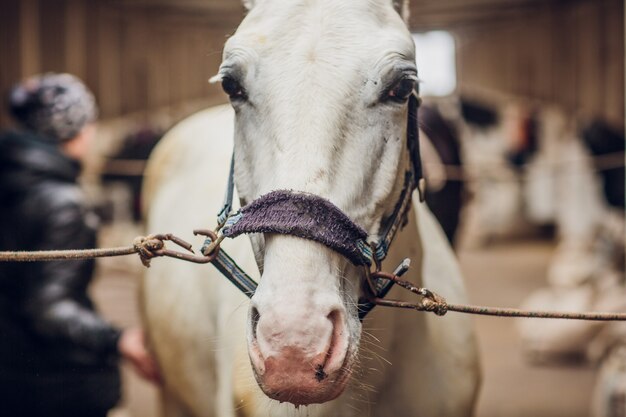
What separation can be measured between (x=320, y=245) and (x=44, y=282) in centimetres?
136

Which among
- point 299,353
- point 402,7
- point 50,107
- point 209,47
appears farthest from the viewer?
point 209,47

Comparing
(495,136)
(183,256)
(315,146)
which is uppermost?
(495,136)

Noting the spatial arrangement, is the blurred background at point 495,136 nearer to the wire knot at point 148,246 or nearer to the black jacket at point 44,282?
the black jacket at point 44,282

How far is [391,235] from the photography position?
1.42m

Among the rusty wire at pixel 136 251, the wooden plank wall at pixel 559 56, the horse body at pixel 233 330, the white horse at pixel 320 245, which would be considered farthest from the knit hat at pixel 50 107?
the wooden plank wall at pixel 559 56

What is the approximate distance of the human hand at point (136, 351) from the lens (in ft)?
7.95

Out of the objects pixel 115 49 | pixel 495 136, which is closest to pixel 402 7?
pixel 115 49

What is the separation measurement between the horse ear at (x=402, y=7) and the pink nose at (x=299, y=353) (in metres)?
0.71

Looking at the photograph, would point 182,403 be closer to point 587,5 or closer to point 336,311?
point 336,311

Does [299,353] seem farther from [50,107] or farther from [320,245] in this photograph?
[50,107]

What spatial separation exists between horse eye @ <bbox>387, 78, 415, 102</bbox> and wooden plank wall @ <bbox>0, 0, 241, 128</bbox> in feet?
12.7

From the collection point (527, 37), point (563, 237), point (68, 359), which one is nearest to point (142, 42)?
point (527, 37)

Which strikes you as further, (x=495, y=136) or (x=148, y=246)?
(x=495, y=136)

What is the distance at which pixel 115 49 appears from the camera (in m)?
8.60
